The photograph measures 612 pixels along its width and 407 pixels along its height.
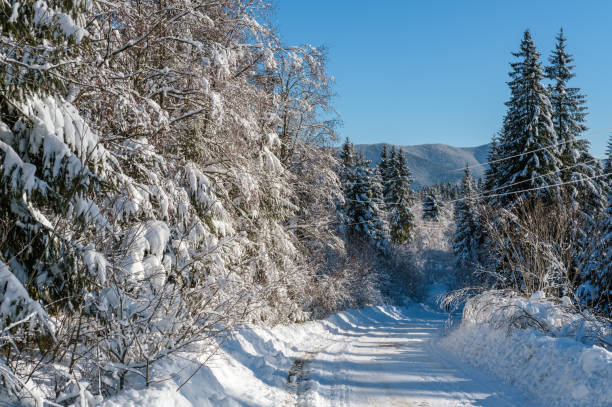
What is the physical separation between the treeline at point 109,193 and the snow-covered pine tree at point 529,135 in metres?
17.7

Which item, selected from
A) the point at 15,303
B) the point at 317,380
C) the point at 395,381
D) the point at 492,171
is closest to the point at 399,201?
the point at 492,171

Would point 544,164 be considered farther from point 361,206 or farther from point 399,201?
point 399,201

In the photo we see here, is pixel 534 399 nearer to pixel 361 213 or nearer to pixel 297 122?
pixel 297 122

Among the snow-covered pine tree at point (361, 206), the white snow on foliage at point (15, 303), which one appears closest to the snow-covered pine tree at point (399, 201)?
the snow-covered pine tree at point (361, 206)

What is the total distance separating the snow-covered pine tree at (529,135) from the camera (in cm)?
2178

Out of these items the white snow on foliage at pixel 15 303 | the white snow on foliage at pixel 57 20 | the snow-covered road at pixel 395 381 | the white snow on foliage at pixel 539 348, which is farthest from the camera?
the snow-covered road at pixel 395 381

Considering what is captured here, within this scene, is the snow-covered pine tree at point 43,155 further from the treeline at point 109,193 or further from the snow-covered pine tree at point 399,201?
the snow-covered pine tree at point 399,201

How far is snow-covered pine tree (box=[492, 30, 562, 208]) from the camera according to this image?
21781 mm

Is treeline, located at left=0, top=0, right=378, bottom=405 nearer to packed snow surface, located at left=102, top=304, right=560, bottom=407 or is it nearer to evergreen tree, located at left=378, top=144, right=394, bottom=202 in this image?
packed snow surface, located at left=102, top=304, right=560, bottom=407

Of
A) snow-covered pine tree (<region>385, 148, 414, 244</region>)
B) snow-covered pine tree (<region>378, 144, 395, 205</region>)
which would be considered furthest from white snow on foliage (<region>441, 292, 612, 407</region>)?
snow-covered pine tree (<region>378, 144, 395, 205</region>)

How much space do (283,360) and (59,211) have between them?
6.60m

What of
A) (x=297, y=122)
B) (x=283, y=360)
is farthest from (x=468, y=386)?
(x=297, y=122)

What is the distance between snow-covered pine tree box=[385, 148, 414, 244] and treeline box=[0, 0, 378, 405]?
37.6 meters

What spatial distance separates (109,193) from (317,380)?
17.0 ft
